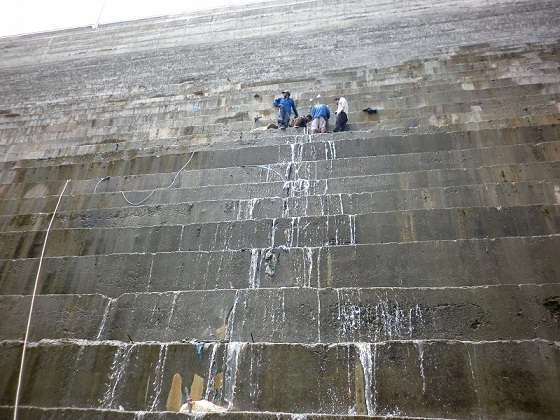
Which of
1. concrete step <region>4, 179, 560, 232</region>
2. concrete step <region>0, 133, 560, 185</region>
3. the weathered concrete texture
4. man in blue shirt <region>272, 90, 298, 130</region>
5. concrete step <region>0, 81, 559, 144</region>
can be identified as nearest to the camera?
the weathered concrete texture

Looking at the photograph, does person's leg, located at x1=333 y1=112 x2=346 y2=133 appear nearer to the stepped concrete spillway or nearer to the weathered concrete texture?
the stepped concrete spillway

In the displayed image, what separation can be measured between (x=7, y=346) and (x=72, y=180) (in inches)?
162

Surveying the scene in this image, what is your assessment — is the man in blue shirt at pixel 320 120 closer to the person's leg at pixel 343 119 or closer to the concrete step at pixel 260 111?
the person's leg at pixel 343 119

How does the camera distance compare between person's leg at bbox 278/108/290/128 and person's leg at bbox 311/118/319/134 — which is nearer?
person's leg at bbox 311/118/319/134

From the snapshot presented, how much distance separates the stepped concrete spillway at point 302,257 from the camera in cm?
443

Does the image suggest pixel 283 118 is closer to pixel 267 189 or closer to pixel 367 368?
pixel 267 189

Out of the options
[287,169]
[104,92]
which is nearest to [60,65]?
[104,92]

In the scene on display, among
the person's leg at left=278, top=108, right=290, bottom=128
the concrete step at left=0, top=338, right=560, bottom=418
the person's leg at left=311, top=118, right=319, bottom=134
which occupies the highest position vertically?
the person's leg at left=278, top=108, right=290, bottom=128

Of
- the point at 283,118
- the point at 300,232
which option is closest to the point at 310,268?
the point at 300,232

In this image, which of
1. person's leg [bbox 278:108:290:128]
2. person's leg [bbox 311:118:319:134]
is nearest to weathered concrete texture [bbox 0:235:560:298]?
person's leg [bbox 311:118:319:134]

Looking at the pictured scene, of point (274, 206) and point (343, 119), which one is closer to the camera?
point (274, 206)

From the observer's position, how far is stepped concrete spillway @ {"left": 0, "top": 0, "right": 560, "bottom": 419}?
4.43m

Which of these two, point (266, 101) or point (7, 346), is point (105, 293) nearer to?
point (7, 346)

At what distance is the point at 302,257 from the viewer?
19.2 feet
